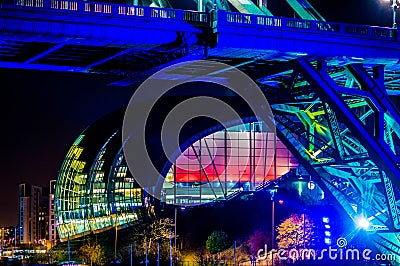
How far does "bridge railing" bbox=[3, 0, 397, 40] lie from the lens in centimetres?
3591

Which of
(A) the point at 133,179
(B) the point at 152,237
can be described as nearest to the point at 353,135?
(B) the point at 152,237

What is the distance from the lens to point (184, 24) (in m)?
38.1

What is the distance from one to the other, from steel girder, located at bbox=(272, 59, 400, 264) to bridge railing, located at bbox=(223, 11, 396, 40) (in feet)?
5.60

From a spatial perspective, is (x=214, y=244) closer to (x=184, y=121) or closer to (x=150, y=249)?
(x=150, y=249)

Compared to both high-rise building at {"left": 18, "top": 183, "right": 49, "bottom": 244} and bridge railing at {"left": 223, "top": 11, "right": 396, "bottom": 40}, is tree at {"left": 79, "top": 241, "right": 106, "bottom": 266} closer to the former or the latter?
bridge railing at {"left": 223, "top": 11, "right": 396, "bottom": 40}

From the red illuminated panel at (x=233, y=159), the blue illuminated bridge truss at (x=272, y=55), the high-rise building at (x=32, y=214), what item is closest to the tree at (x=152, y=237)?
the red illuminated panel at (x=233, y=159)

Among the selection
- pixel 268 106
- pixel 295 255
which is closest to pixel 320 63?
pixel 268 106

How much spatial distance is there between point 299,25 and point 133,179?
58.6 m

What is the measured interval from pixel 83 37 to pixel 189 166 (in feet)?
203

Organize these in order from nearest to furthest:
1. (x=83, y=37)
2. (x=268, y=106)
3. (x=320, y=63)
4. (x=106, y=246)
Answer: (x=83, y=37)
(x=320, y=63)
(x=268, y=106)
(x=106, y=246)

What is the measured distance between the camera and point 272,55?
41.5m

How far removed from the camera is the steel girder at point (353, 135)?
1688 inches

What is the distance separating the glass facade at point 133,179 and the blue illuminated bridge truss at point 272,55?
149 feet

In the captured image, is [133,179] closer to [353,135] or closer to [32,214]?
[32,214]
